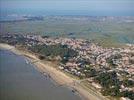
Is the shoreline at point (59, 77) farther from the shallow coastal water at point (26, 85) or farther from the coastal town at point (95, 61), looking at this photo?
the coastal town at point (95, 61)

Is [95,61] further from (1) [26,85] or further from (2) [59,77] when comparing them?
(1) [26,85]

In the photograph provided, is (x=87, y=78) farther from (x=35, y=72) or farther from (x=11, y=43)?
(x=11, y=43)

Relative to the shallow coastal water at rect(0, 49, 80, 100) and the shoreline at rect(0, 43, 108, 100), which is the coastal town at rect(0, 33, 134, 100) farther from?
the shallow coastal water at rect(0, 49, 80, 100)

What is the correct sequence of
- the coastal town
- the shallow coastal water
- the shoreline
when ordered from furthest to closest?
the coastal town
the shoreline
the shallow coastal water

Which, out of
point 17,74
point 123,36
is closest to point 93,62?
point 17,74

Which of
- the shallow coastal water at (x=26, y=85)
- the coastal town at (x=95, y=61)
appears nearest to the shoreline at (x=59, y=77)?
the shallow coastal water at (x=26, y=85)

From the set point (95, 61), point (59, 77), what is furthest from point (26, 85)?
point (95, 61)

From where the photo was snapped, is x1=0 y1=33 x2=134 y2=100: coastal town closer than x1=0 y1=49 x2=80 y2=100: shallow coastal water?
No

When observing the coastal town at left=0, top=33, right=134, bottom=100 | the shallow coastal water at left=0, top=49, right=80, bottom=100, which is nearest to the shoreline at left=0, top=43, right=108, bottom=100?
the shallow coastal water at left=0, top=49, right=80, bottom=100
